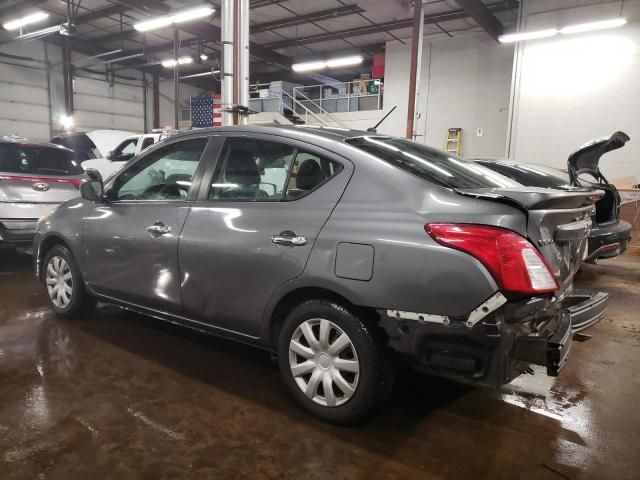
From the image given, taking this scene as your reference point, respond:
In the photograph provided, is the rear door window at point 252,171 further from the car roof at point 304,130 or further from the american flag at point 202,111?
the american flag at point 202,111

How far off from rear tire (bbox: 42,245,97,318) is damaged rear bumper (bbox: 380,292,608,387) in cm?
262

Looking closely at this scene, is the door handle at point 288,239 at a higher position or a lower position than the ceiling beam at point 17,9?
lower

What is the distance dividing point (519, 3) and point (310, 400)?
42.0 feet

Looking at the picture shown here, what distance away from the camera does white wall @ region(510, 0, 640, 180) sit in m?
10.5

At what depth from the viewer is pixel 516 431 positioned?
2.19 meters

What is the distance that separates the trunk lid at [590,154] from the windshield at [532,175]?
16 cm

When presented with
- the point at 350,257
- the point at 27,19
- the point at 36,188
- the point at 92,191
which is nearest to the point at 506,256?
the point at 350,257

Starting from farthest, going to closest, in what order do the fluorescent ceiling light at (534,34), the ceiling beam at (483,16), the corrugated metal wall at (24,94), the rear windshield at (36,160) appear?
the corrugated metal wall at (24,94)
the ceiling beam at (483,16)
the fluorescent ceiling light at (534,34)
the rear windshield at (36,160)

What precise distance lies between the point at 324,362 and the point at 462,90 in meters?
13.4

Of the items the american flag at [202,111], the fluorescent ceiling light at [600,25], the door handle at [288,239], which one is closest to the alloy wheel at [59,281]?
the door handle at [288,239]

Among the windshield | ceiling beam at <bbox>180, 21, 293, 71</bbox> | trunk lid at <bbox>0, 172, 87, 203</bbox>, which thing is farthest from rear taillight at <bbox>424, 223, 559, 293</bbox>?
ceiling beam at <bbox>180, 21, 293, 71</bbox>

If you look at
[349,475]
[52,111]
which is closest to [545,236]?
[349,475]

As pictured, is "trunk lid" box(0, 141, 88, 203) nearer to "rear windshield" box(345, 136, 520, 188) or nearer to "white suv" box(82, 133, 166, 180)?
"white suv" box(82, 133, 166, 180)

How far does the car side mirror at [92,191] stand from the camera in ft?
10.4
